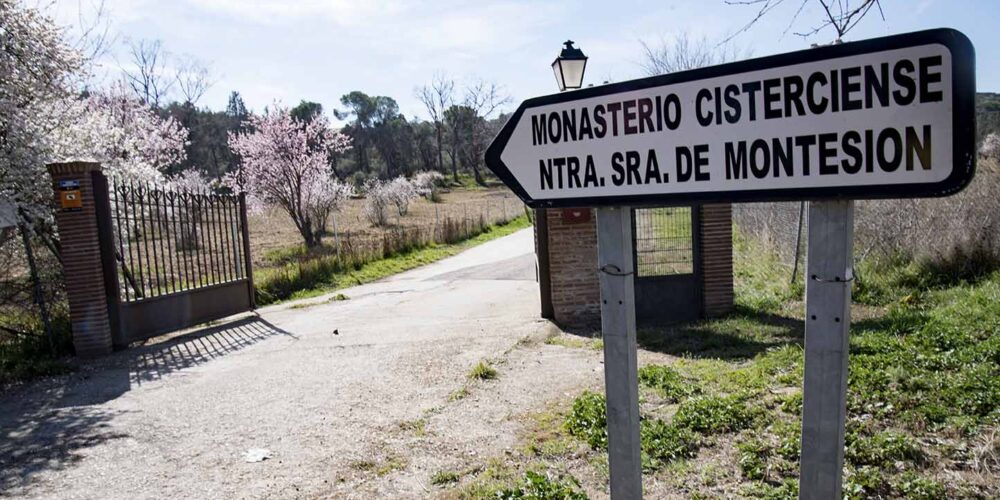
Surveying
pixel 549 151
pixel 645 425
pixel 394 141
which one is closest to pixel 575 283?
pixel 645 425

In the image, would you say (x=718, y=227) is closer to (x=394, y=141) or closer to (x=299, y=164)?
(x=299, y=164)

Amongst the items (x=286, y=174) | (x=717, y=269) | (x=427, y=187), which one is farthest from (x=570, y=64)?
(x=427, y=187)

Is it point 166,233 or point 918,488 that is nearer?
point 918,488

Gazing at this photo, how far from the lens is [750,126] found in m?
1.60

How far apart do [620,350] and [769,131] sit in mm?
802

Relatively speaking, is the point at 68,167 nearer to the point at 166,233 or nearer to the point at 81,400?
the point at 166,233

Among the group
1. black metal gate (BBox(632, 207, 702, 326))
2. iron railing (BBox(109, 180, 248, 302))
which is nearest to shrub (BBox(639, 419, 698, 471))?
black metal gate (BBox(632, 207, 702, 326))

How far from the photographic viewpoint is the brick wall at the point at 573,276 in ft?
30.6

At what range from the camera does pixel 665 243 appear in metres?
9.16

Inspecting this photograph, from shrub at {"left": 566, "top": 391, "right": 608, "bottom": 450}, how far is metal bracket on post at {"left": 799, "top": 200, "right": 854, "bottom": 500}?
2428 mm

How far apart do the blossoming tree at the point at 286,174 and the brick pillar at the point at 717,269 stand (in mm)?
15897

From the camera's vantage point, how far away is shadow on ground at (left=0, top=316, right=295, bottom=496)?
471 centimetres

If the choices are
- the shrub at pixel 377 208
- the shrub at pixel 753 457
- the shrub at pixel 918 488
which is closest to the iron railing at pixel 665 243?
the shrub at pixel 753 457

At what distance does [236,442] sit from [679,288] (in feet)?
21.3
